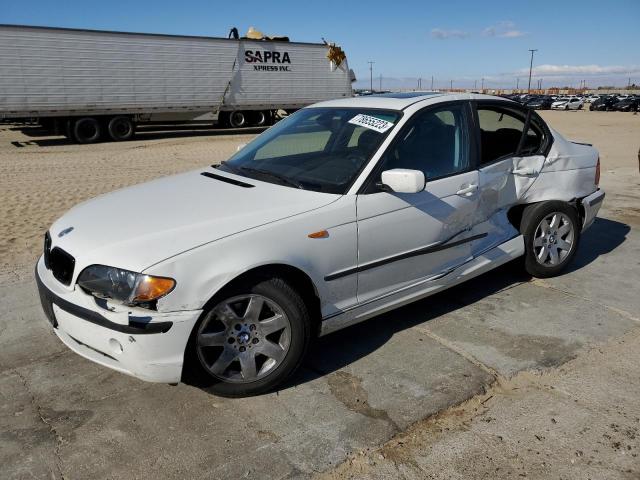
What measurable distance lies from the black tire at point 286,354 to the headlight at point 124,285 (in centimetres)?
27

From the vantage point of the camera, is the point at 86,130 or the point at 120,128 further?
the point at 120,128

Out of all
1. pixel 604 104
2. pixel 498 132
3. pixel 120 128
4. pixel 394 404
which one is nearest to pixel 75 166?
pixel 120 128

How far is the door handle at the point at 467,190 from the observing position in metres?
3.82

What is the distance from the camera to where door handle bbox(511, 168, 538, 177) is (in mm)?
4371

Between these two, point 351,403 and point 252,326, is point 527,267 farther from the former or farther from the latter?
point 252,326

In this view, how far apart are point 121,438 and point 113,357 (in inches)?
Answer: 15.8

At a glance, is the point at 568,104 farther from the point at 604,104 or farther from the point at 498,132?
the point at 498,132

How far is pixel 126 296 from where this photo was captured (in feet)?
8.81

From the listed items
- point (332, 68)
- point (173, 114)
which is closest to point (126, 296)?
point (173, 114)

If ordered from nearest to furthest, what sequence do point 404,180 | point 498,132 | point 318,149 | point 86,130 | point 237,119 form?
point 404,180, point 318,149, point 498,132, point 86,130, point 237,119

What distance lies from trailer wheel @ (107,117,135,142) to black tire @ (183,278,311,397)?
18990 mm

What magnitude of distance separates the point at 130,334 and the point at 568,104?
193 ft

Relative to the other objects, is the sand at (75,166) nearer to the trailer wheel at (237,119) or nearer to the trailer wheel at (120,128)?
the trailer wheel at (120,128)

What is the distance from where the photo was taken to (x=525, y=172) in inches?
174
